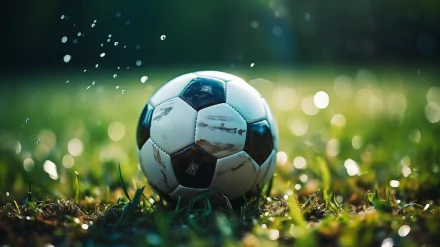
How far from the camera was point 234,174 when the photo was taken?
248 centimetres

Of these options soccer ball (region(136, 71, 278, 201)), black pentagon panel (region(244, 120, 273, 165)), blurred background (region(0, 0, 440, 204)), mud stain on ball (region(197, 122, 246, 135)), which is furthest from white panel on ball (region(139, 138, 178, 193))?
blurred background (region(0, 0, 440, 204))

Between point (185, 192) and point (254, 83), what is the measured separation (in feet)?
24.1

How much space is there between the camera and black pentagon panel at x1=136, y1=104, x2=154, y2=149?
2.60m

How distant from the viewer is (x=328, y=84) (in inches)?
379

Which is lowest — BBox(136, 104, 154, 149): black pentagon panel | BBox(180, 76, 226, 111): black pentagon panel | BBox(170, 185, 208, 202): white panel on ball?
BBox(170, 185, 208, 202): white panel on ball

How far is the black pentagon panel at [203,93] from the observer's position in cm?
250

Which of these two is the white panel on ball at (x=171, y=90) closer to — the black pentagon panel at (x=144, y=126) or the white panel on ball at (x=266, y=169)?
the black pentagon panel at (x=144, y=126)

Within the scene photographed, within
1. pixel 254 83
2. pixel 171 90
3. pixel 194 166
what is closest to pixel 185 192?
pixel 194 166

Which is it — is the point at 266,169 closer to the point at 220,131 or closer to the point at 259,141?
the point at 259,141

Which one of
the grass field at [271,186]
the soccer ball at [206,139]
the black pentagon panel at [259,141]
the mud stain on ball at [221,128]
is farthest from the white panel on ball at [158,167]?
the black pentagon panel at [259,141]

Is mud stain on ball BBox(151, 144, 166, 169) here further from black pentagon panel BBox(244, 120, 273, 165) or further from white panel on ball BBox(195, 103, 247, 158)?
black pentagon panel BBox(244, 120, 273, 165)

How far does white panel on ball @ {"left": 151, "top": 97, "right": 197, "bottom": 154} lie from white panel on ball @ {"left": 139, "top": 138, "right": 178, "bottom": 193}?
0.04m

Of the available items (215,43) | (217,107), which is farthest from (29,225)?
(215,43)

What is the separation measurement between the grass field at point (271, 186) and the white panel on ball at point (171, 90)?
54 cm
